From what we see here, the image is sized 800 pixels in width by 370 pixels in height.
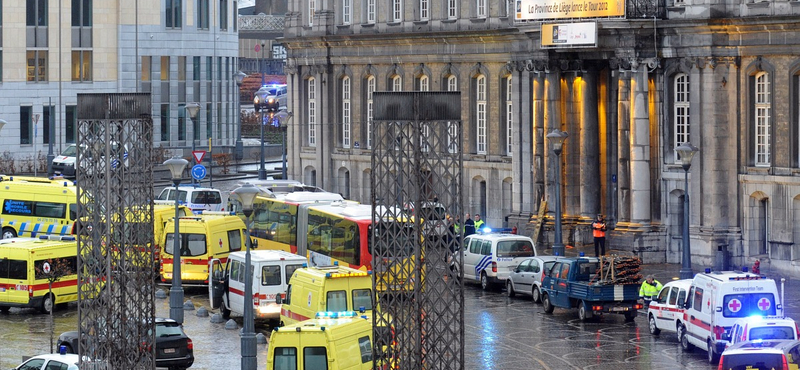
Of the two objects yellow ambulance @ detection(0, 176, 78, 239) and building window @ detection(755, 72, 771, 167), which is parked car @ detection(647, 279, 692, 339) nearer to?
building window @ detection(755, 72, 771, 167)

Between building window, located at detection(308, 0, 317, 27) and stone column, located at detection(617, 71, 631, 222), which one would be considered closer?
stone column, located at detection(617, 71, 631, 222)

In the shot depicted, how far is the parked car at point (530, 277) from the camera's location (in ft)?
170

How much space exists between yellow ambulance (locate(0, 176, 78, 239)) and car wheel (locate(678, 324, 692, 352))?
977 inches

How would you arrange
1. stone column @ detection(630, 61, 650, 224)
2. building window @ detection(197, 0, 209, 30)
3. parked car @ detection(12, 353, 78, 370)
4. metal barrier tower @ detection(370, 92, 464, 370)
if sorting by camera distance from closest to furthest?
metal barrier tower @ detection(370, 92, 464, 370) → parked car @ detection(12, 353, 78, 370) → stone column @ detection(630, 61, 650, 224) → building window @ detection(197, 0, 209, 30)

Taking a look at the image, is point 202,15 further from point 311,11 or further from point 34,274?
point 34,274

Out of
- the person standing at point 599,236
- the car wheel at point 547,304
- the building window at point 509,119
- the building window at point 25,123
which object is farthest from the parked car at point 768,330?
the building window at point 25,123

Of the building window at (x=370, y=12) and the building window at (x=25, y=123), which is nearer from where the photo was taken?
the building window at (x=370, y=12)

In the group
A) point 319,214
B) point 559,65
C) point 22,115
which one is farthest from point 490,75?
point 22,115

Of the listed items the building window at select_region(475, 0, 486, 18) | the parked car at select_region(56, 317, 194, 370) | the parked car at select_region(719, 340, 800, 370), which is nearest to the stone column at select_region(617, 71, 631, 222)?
the building window at select_region(475, 0, 486, 18)

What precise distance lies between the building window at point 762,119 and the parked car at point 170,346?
84.7 feet

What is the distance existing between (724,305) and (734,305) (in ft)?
0.85

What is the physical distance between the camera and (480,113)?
74.1 metres

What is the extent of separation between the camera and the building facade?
327 feet

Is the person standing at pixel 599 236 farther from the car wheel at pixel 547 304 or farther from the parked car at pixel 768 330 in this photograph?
the parked car at pixel 768 330
